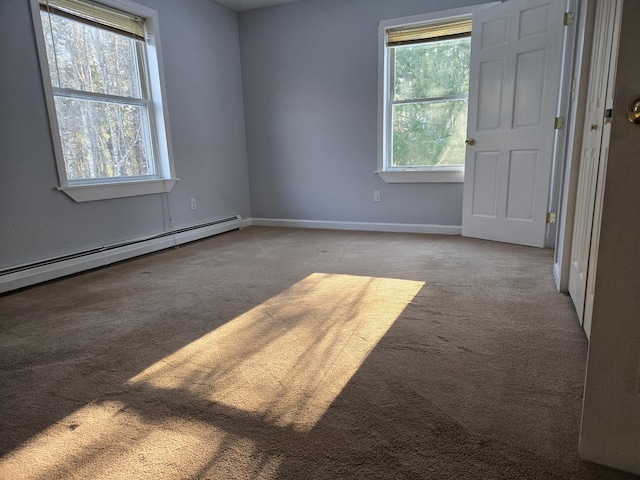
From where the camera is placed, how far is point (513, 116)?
3562 mm

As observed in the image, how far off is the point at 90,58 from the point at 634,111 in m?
3.71

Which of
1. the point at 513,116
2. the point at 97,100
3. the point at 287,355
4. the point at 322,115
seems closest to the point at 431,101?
the point at 513,116

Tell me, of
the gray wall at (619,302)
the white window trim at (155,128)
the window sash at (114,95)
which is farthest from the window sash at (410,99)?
the gray wall at (619,302)

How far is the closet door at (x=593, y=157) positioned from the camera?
1.67 metres

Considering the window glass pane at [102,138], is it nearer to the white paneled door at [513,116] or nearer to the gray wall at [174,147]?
the gray wall at [174,147]

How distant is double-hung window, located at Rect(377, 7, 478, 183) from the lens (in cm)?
397

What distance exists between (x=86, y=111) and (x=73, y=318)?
1.88 metres

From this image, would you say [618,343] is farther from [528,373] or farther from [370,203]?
[370,203]

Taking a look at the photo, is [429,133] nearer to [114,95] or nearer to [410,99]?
[410,99]

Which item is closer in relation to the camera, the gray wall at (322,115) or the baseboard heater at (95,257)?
the baseboard heater at (95,257)

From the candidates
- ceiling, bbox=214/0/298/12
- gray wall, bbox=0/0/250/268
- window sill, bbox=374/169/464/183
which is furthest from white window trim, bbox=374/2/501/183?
gray wall, bbox=0/0/250/268

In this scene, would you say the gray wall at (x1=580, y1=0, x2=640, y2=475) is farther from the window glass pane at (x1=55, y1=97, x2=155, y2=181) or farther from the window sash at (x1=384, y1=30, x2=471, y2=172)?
the window glass pane at (x1=55, y1=97, x2=155, y2=181)

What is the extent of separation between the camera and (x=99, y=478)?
3.68 ft

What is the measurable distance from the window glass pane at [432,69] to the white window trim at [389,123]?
0.47 ft
